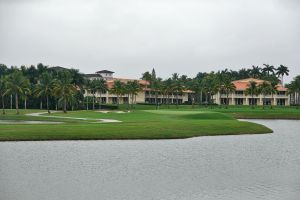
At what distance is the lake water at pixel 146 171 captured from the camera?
102ft

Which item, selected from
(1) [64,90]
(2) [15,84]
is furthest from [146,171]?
(1) [64,90]

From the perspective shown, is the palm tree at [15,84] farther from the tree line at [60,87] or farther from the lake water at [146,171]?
the lake water at [146,171]

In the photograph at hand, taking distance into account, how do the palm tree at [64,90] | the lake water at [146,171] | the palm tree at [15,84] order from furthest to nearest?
the palm tree at [64,90]
the palm tree at [15,84]
the lake water at [146,171]

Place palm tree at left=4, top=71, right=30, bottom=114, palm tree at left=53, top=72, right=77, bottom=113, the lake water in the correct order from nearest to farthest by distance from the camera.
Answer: the lake water → palm tree at left=4, top=71, right=30, bottom=114 → palm tree at left=53, top=72, right=77, bottom=113

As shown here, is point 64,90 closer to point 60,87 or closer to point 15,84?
point 60,87

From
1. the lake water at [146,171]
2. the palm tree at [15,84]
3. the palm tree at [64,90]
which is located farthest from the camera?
the palm tree at [64,90]

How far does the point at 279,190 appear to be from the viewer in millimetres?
32031

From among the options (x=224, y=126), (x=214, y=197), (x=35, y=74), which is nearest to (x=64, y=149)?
(x=214, y=197)

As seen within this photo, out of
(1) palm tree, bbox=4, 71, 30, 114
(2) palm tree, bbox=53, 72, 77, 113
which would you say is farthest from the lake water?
(2) palm tree, bbox=53, 72, 77, 113

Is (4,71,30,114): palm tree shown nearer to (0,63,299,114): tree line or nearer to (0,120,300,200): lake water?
(0,63,299,114): tree line

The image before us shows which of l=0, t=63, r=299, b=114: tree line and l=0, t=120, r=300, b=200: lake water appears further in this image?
l=0, t=63, r=299, b=114: tree line

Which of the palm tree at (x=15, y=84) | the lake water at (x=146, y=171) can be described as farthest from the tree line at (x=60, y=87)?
the lake water at (x=146, y=171)

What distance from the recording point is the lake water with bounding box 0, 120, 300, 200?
102 feet

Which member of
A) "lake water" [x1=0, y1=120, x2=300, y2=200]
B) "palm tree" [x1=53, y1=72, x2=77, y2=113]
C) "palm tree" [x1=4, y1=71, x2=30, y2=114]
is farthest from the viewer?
"palm tree" [x1=53, y1=72, x2=77, y2=113]
